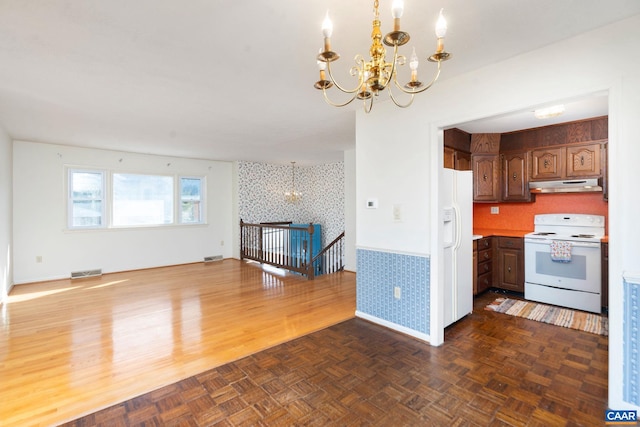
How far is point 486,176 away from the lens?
4602 mm

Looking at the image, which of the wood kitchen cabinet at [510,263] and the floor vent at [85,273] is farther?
the floor vent at [85,273]

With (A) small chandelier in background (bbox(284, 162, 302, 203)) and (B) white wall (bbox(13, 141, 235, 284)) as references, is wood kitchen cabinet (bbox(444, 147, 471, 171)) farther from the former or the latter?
(B) white wall (bbox(13, 141, 235, 284))

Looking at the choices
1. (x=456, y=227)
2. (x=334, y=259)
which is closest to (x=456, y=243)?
(x=456, y=227)

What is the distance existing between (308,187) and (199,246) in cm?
314

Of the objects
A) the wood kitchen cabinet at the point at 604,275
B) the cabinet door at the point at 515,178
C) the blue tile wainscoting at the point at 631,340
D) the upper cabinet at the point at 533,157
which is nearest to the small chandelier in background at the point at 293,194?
the upper cabinet at the point at 533,157

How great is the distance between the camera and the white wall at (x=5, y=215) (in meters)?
4.15

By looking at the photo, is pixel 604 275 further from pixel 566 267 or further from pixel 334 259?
pixel 334 259

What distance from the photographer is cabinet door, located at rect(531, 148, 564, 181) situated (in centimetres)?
404

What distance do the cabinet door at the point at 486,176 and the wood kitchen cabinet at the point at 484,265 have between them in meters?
0.68

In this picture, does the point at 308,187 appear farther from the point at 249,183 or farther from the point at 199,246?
the point at 199,246

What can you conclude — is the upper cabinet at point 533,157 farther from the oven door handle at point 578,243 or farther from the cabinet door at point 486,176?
the oven door handle at point 578,243

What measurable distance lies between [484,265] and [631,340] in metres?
2.50

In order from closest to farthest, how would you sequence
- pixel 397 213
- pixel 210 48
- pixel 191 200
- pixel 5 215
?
1. pixel 210 48
2. pixel 397 213
3. pixel 5 215
4. pixel 191 200

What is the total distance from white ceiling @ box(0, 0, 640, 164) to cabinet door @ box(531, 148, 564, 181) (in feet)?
2.00
